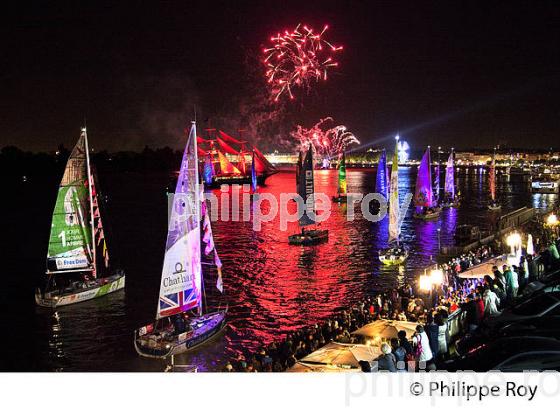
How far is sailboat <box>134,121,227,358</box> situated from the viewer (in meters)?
13.8

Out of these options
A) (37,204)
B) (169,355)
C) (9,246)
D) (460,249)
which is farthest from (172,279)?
(37,204)

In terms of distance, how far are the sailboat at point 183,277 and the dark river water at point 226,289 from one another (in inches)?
18.8

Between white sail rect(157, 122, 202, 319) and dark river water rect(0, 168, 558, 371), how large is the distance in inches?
68.1

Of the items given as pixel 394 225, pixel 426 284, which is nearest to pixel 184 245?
pixel 426 284

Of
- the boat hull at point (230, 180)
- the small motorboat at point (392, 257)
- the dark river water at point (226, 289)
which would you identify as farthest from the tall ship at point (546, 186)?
the small motorboat at point (392, 257)

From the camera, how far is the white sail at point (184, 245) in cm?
1380

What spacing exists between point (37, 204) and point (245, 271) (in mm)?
54731

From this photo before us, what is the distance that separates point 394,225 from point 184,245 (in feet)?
43.0

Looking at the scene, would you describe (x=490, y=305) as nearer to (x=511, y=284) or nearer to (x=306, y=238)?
(x=511, y=284)

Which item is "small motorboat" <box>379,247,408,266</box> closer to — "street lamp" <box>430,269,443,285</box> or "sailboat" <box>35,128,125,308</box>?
"street lamp" <box>430,269,443,285</box>

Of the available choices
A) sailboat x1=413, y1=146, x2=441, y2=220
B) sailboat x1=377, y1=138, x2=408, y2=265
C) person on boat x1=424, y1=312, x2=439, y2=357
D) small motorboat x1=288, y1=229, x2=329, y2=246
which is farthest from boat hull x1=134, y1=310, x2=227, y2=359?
sailboat x1=413, y1=146, x2=441, y2=220
